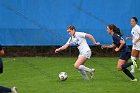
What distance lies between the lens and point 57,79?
1441 cm

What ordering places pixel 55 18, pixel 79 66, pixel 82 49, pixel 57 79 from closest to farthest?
pixel 79 66 → pixel 82 49 → pixel 57 79 → pixel 55 18

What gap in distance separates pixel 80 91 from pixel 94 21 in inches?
410

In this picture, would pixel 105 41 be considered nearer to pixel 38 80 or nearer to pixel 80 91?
pixel 38 80

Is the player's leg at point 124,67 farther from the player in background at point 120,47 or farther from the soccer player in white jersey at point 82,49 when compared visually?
the soccer player in white jersey at point 82,49

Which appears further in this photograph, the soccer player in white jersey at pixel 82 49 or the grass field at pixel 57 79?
the soccer player in white jersey at pixel 82 49

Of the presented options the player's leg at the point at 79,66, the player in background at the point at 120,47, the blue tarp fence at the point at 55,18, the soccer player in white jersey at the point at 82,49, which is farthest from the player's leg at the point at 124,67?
the blue tarp fence at the point at 55,18

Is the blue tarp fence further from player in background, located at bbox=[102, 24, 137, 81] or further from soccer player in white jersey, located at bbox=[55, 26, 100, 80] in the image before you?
player in background, located at bbox=[102, 24, 137, 81]

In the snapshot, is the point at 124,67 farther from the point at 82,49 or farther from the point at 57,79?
the point at 57,79

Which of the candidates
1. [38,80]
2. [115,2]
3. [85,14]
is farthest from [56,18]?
[38,80]

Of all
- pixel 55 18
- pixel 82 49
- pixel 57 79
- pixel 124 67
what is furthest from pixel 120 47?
pixel 55 18

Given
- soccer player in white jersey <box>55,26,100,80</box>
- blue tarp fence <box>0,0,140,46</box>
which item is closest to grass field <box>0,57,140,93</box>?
soccer player in white jersey <box>55,26,100,80</box>

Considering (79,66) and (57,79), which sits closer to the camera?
(79,66)

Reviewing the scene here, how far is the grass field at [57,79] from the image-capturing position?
39.9ft

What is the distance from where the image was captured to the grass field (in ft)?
39.9
